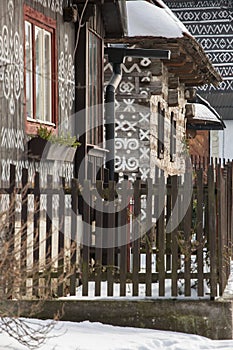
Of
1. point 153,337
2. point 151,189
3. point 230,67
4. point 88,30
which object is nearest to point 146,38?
point 88,30

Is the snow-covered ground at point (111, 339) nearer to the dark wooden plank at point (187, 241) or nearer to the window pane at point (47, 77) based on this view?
the dark wooden plank at point (187, 241)

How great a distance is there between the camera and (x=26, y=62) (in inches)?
374

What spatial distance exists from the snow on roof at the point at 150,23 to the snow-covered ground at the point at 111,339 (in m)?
8.25

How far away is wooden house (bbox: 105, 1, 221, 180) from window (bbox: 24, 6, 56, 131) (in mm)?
4819

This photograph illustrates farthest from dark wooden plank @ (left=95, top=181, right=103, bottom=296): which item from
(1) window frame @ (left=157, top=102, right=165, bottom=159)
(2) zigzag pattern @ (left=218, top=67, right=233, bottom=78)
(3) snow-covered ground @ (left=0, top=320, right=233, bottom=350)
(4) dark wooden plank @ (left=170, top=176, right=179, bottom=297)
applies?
(2) zigzag pattern @ (left=218, top=67, right=233, bottom=78)

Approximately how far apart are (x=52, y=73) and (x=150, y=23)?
596 cm

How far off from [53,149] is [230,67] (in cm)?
2397

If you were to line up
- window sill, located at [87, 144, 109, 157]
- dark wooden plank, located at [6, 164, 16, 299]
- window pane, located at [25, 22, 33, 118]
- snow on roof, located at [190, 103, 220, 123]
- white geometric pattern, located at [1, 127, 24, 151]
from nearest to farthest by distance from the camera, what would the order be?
dark wooden plank, located at [6, 164, 16, 299], white geometric pattern, located at [1, 127, 24, 151], window pane, located at [25, 22, 33, 118], window sill, located at [87, 144, 109, 157], snow on roof, located at [190, 103, 220, 123]

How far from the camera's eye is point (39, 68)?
10094 mm

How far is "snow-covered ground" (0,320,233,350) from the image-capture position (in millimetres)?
7105

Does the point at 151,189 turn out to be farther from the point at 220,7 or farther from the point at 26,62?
the point at 220,7

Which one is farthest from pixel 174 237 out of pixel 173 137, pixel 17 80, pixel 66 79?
pixel 173 137

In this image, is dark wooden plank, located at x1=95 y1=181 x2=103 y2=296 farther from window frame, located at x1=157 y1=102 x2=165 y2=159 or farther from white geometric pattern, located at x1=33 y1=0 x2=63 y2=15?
window frame, located at x1=157 y1=102 x2=165 y2=159

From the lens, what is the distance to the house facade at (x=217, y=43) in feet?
108
